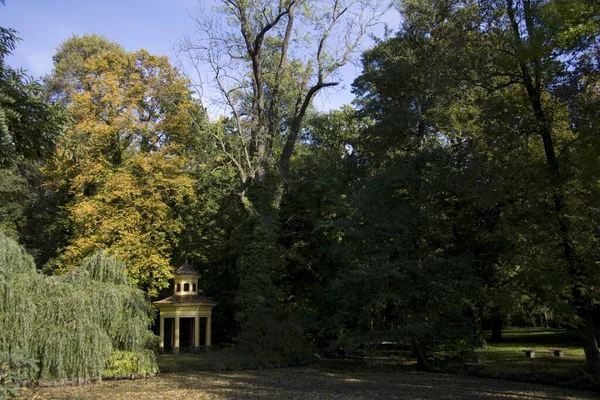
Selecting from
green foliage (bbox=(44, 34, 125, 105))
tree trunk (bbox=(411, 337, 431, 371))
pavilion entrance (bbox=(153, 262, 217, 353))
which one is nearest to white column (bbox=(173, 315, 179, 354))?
pavilion entrance (bbox=(153, 262, 217, 353))

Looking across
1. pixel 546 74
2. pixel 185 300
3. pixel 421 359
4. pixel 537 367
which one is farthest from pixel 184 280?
pixel 546 74

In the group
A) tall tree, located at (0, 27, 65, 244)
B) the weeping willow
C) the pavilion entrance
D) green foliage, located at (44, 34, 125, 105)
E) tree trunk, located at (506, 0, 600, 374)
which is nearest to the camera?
tall tree, located at (0, 27, 65, 244)

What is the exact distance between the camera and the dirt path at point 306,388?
11.0 meters

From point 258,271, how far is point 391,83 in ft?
29.0

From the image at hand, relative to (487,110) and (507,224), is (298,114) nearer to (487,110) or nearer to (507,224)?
(487,110)

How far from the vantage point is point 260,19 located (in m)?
21.1

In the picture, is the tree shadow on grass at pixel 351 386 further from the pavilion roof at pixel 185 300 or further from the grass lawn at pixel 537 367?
the pavilion roof at pixel 185 300

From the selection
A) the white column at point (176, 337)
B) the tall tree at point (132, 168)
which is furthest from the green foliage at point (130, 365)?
the tall tree at point (132, 168)

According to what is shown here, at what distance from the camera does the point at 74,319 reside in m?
12.4

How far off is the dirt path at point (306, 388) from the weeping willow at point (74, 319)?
1.80 ft

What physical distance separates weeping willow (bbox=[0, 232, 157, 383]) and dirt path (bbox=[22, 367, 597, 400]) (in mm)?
548

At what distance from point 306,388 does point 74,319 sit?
5.98 m

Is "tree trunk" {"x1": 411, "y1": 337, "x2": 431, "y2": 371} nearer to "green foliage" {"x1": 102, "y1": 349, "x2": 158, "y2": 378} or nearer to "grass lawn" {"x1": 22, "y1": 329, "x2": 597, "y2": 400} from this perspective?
"grass lawn" {"x1": 22, "y1": 329, "x2": 597, "y2": 400}

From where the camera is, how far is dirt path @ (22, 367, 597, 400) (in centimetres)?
1101
